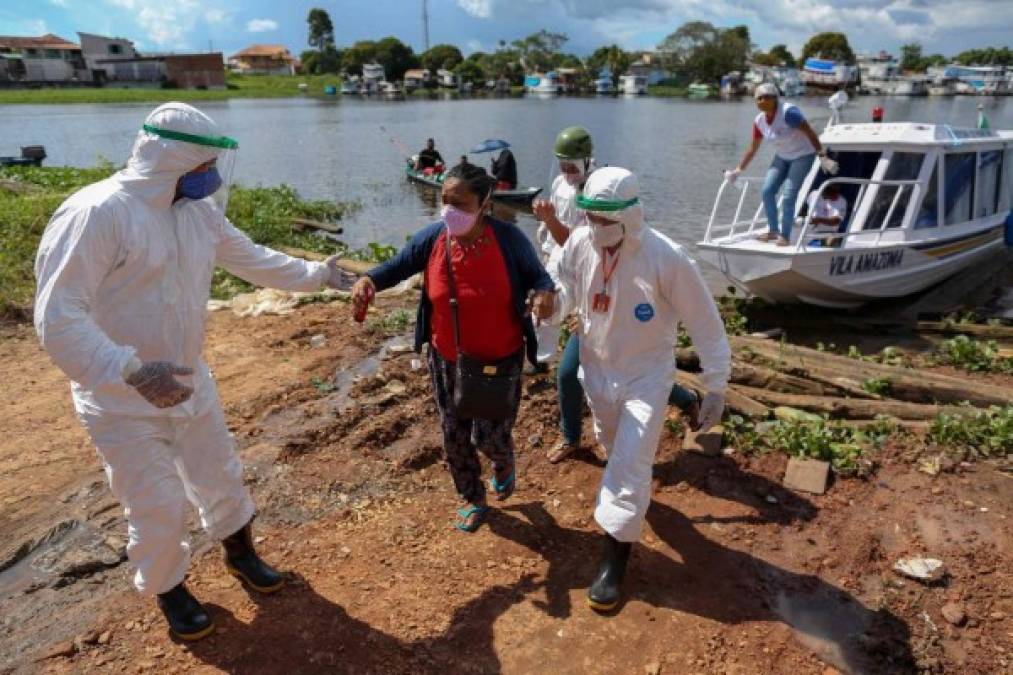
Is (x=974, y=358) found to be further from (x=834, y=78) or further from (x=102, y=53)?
(x=102, y=53)

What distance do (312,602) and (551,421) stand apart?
223cm

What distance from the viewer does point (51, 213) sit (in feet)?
36.8

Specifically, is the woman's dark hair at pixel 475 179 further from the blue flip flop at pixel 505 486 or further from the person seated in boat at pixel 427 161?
the person seated in boat at pixel 427 161

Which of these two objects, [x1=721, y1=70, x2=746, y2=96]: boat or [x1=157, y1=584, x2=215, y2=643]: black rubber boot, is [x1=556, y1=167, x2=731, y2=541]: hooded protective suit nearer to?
[x1=157, y1=584, x2=215, y2=643]: black rubber boot

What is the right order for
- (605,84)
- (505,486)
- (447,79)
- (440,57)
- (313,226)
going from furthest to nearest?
(440,57) → (447,79) → (605,84) → (313,226) → (505,486)

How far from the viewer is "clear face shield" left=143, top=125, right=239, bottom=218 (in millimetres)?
2656

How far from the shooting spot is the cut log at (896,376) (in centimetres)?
515

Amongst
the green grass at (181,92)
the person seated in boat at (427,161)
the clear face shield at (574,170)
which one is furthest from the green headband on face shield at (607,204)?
the green grass at (181,92)

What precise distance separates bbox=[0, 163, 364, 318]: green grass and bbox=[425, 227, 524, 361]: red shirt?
19.6ft

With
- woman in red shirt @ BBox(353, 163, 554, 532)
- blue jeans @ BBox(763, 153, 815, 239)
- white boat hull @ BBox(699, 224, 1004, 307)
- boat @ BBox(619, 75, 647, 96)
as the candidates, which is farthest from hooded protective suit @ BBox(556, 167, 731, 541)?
boat @ BBox(619, 75, 647, 96)

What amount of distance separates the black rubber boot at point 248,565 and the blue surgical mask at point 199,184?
157 centimetres

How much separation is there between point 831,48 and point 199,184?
120 m

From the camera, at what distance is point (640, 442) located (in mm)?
3143

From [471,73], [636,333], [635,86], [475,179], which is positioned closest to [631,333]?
[636,333]
